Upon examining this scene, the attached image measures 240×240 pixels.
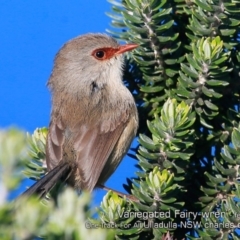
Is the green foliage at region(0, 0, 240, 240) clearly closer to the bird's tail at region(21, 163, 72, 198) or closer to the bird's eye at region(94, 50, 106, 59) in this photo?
the bird's tail at region(21, 163, 72, 198)

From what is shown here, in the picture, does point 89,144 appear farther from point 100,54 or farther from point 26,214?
point 26,214

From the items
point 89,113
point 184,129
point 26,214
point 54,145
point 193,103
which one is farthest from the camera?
point 89,113

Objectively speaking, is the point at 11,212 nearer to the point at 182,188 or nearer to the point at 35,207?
the point at 35,207

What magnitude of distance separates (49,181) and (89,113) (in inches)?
36.5

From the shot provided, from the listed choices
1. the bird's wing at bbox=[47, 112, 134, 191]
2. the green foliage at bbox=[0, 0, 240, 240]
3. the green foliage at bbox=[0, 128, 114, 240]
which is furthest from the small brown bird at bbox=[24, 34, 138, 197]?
the green foliage at bbox=[0, 128, 114, 240]

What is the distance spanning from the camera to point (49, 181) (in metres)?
2.36

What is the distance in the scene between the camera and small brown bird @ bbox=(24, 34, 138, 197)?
2920mm

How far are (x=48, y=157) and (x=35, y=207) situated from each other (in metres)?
2.16

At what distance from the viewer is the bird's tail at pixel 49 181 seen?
217 centimetres

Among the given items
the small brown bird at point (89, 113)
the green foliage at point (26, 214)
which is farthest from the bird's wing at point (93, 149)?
the green foliage at point (26, 214)

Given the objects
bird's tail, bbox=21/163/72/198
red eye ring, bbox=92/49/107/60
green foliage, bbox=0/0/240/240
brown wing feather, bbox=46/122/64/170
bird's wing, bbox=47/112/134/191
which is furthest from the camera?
red eye ring, bbox=92/49/107/60

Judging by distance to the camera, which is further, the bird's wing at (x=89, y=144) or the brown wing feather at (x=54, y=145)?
the bird's wing at (x=89, y=144)

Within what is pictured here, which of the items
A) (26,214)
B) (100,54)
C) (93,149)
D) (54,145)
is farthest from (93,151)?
(26,214)

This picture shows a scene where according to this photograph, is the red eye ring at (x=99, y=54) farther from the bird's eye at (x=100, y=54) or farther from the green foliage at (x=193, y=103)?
the green foliage at (x=193, y=103)
